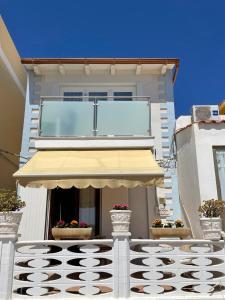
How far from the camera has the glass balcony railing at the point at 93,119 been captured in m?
17.0

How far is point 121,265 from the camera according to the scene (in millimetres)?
10219

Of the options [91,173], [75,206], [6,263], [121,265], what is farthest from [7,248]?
[75,206]

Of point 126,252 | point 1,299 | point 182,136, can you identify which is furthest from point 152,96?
point 1,299

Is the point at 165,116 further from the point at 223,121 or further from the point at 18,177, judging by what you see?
the point at 18,177

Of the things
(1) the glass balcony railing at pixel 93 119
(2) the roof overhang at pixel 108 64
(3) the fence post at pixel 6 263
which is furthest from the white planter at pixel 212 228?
(2) the roof overhang at pixel 108 64

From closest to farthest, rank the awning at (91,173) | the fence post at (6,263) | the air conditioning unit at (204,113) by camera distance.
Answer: the fence post at (6,263) → the awning at (91,173) → the air conditioning unit at (204,113)

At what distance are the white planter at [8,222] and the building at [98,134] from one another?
3602 millimetres

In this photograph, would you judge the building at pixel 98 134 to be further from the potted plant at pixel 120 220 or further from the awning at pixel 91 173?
the potted plant at pixel 120 220

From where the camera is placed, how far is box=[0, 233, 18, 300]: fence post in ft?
32.2

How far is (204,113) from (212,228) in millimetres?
8436

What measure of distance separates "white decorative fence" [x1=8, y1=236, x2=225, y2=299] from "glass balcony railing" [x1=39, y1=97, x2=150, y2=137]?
24.9ft

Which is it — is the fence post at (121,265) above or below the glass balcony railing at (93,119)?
below

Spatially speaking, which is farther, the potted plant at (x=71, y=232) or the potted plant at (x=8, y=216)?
the potted plant at (x=71, y=232)

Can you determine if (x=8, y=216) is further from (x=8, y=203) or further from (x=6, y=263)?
(x=6, y=263)
